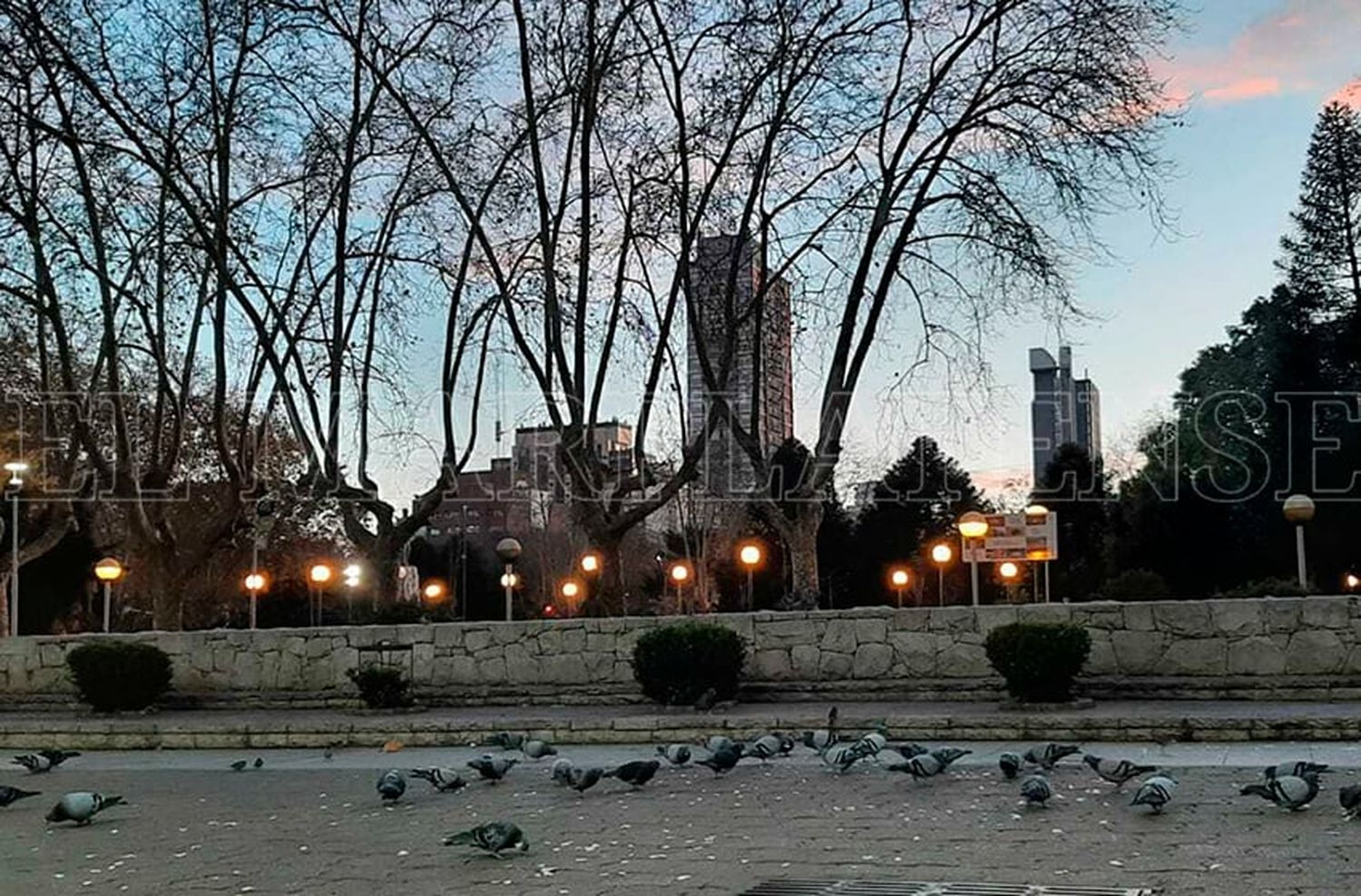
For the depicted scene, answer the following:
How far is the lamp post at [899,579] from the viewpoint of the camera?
1321 inches

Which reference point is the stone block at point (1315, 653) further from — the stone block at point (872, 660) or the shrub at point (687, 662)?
the shrub at point (687, 662)

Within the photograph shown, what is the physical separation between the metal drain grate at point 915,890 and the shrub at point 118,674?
12677 millimetres

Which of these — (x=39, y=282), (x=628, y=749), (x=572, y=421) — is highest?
(x=39, y=282)

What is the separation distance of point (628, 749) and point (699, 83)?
10.3 meters

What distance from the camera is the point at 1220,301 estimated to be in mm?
34281

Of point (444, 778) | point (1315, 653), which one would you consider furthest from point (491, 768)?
point (1315, 653)

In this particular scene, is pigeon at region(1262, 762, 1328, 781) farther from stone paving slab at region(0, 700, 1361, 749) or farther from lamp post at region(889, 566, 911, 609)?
lamp post at region(889, 566, 911, 609)

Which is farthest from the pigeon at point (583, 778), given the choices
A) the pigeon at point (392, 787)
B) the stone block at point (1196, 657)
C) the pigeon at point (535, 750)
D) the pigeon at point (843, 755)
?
the stone block at point (1196, 657)

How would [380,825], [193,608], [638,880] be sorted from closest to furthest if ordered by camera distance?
[638,880] → [380,825] → [193,608]

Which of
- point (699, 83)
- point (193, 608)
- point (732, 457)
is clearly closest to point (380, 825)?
point (699, 83)

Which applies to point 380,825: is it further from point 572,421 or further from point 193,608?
point 193,608

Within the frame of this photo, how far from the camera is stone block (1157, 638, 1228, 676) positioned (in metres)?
13.4

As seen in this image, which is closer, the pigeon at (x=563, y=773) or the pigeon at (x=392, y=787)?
the pigeon at (x=392, y=787)

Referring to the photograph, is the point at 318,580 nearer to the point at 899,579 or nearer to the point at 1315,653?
the point at 899,579
